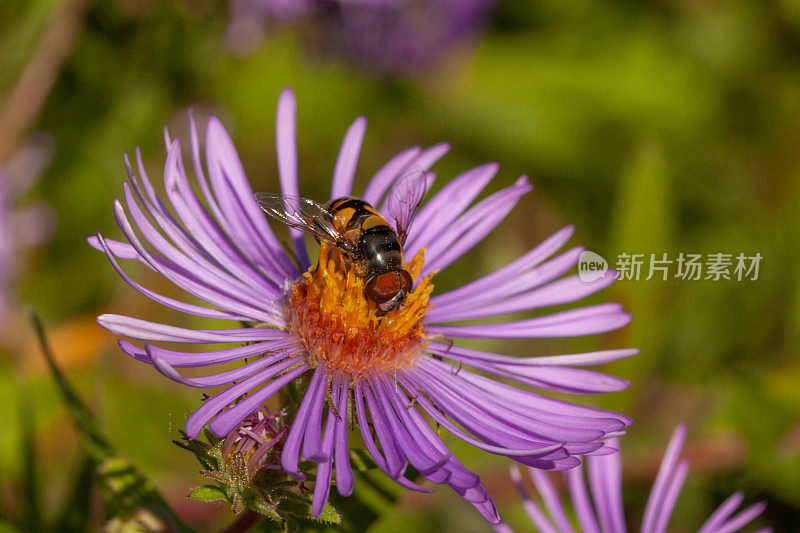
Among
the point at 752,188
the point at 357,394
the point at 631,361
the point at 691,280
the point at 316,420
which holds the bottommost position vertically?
the point at 316,420

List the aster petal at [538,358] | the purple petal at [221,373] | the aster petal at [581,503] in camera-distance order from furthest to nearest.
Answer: the aster petal at [581,503] < the aster petal at [538,358] < the purple petal at [221,373]

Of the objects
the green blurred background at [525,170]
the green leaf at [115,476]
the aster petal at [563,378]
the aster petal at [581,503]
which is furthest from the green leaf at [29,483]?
A: the aster petal at [581,503]

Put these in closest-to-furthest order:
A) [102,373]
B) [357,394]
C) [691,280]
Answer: [357,394] < [102,373] < [691,280]

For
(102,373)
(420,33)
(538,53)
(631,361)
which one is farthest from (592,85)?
(102,373)

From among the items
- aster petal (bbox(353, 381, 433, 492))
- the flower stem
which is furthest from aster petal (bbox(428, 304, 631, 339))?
the flower stem

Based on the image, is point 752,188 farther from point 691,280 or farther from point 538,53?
point 538,53

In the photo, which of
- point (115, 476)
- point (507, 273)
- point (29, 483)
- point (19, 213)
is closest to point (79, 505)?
point (29, 483)

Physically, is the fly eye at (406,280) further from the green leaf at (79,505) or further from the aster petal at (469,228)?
the green leaf at (79,505)
